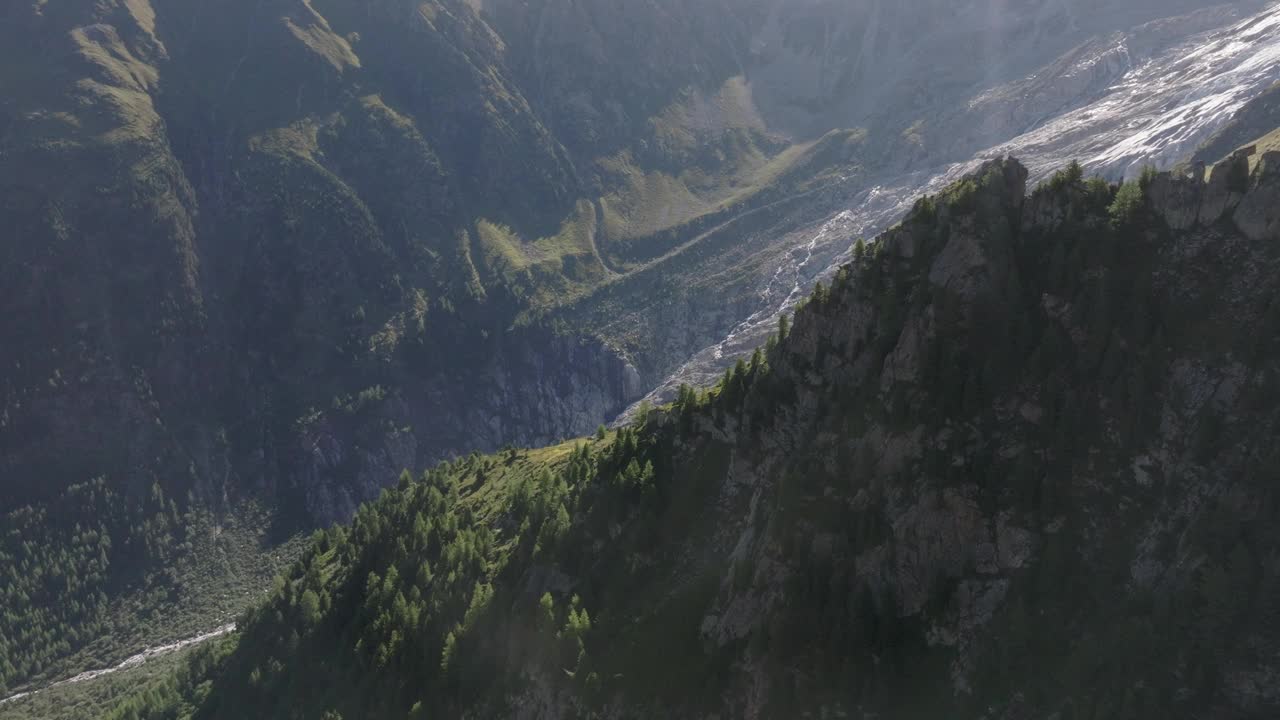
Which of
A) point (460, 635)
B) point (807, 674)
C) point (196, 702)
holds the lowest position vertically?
point (196, 702)

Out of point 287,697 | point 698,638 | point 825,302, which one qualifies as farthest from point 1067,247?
point 287,697

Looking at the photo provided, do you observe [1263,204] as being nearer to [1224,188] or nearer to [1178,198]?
[1224,188]

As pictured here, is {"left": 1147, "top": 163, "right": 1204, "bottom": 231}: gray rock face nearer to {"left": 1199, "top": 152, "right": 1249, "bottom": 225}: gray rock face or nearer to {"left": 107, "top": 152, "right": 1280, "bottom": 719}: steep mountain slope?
{"left": 107, "top": 152, "right": 1280, "bottom": 719}: steep mountain slope

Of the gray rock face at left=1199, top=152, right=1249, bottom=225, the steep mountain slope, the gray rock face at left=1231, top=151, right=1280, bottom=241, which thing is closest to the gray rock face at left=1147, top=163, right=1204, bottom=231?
the steep mountain slope

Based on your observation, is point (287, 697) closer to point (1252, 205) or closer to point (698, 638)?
point (698, 638)

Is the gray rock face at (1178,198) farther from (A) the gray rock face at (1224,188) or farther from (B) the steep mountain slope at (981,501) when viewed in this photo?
(A) the gray rock face at (1224,188)

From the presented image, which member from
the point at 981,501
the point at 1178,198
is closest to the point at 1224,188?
the point at 1178,198

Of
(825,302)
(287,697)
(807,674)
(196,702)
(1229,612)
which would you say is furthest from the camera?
(196,702)

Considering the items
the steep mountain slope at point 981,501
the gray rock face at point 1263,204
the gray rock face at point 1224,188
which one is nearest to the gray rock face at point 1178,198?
the steep mountain slope at point 981,501
